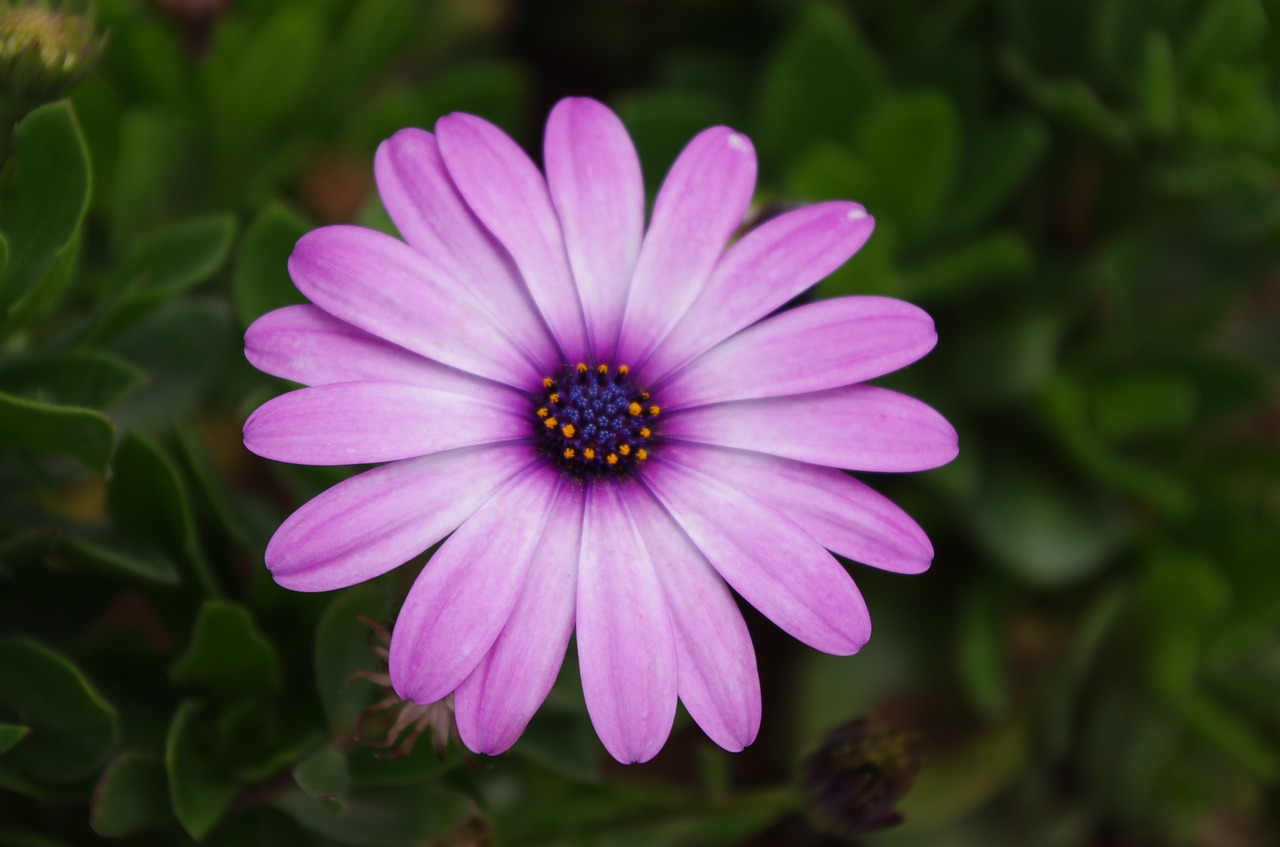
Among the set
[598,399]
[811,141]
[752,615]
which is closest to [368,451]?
[598,399]

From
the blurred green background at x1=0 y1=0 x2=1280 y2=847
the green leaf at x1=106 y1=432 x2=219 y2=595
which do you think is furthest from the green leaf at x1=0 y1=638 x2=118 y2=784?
the green leaf at x1=106 y1=432 x2=219 y2=595

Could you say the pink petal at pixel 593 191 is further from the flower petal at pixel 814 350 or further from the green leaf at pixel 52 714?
the green leaf at pixel 52 714

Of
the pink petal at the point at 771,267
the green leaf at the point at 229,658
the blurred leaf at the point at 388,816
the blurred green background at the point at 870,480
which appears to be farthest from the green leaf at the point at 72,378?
the pink petal at the point at 771,267

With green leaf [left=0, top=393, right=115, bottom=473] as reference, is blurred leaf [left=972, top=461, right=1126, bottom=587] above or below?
above

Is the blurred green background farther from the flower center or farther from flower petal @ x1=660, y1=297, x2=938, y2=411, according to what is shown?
flower petal @ x1=660, y1=297, x2=938, y2=411

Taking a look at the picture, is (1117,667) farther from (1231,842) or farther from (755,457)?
(755,457)

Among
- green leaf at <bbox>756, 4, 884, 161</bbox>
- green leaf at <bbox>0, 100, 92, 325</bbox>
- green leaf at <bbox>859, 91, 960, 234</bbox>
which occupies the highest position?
green leaf at <bbox>756, 4, 884, 161</bbox>
